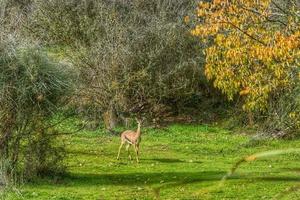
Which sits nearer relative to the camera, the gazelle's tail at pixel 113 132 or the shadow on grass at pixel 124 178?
the shadow on grass at pixel 124 178

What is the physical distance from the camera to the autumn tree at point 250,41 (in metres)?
15.3

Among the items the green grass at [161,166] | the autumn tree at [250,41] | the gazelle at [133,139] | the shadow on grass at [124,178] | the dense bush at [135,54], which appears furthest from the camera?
the dense bush at [135,54]

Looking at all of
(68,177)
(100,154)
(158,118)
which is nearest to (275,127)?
(158,118)

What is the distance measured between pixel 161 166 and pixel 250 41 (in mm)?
6386

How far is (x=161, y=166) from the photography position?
70.9ft

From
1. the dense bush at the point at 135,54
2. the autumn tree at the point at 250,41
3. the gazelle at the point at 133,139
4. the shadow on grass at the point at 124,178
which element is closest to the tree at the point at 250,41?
the autumn tree at the point at 250,41

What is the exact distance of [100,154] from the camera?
2447cm

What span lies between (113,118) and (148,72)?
2.53 meters

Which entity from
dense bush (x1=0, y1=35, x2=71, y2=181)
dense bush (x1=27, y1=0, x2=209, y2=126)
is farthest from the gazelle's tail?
dense bush (x1=0, y1=35, x2=71, y2=181)

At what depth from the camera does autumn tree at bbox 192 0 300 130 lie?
15328mm

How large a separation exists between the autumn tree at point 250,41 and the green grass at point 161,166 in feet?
7.21

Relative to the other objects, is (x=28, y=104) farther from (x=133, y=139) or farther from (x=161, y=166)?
(x=133, y=139)

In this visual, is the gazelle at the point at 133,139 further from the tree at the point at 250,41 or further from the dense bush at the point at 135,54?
the dense bush at the point at 135,54

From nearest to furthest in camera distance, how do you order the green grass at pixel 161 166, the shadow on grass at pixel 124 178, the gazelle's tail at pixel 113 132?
the green grass at pixel 161 166
the shadow on grass at pixel 124 178
the gazelle's tail at pixel 113 132
